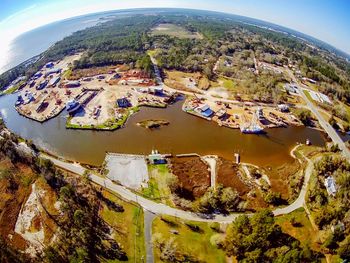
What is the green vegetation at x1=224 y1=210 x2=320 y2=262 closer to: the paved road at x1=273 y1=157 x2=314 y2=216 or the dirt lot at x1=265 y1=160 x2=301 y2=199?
the paved road at x1=273 y1=157 x2=314 y2=216

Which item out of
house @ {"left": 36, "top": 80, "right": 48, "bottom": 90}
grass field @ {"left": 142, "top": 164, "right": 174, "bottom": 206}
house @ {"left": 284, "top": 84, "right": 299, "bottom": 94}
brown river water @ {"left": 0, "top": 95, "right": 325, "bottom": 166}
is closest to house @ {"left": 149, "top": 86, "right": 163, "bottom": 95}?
brown river water @ {"left": 0, "top": 95, "right": 325, "bottom": 166}

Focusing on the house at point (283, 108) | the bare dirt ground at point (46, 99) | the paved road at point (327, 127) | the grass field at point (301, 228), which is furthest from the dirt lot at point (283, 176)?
the bare dirt ground at point (46, 99)

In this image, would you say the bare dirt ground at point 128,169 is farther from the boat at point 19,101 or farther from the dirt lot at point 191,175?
the boat at point 19,101

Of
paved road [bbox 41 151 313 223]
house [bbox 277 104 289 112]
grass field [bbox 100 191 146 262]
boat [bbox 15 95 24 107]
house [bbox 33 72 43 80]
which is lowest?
grass field [bbox 100 191 146 262]

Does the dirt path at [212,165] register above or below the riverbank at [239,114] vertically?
below

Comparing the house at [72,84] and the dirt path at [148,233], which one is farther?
the house at [72,84]

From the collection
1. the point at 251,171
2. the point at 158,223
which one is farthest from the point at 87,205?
the point at 251,171
